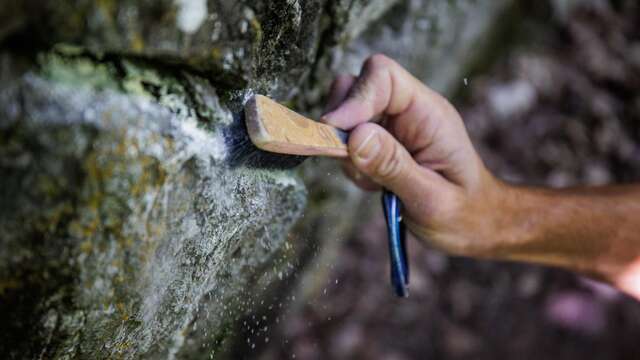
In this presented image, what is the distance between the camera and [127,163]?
995 millimetres

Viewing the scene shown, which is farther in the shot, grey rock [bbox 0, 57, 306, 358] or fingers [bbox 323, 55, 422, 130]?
fingers [bbox 323, 55, 422, 130]

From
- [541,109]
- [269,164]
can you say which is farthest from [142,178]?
[541,109]

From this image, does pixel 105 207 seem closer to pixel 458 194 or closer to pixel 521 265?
pixel 458 194

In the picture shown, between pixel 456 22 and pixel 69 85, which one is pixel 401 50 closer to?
pixel 456 22

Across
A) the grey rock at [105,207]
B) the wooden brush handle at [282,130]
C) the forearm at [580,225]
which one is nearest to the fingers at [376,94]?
the wooden brush handle at [282,130]

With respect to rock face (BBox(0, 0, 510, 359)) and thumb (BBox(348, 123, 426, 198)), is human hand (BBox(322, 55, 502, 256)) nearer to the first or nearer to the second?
thumb (BBox(348, 123, 426, 198))

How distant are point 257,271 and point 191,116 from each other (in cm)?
65

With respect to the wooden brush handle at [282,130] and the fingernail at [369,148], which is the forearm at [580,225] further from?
the wooden brush handle at [282,130]

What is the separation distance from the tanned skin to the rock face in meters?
0.18

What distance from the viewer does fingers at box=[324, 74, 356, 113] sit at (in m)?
1.60

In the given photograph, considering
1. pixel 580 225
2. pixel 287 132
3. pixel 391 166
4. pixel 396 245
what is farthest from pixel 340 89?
pixel 580 225

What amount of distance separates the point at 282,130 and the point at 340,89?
48cm

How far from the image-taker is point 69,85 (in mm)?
924

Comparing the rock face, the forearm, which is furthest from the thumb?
the forearm
